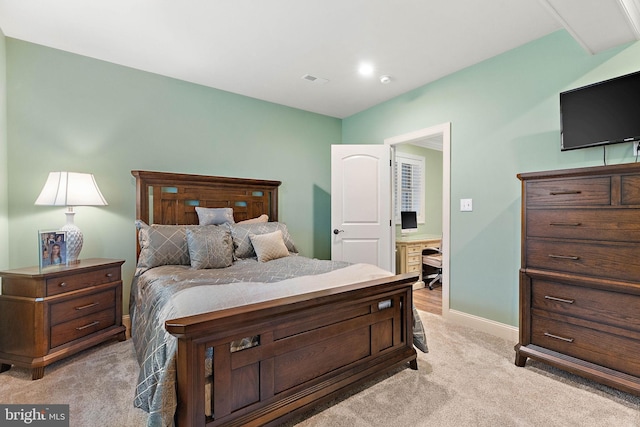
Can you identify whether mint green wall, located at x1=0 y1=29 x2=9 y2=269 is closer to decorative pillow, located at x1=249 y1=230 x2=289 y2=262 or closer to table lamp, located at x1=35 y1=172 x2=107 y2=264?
table lamp, located at x1=35 y1=172 x2=107 y2=264

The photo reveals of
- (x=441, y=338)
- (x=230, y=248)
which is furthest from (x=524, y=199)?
(x=230, y=248)

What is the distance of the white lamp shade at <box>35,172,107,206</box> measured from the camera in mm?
2404

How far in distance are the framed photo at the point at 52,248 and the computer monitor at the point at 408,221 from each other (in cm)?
428

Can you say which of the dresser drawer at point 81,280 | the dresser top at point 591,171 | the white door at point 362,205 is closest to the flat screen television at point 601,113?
the dresser top at point 591,171

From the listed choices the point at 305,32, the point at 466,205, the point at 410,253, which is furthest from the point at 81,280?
the point at 410,253

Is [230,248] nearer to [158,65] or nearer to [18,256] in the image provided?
[18,256]

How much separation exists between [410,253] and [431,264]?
0.36 meters

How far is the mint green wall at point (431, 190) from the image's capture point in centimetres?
579

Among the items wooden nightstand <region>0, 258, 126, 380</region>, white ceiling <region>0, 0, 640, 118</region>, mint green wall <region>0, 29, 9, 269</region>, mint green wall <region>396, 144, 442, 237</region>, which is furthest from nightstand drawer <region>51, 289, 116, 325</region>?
mint green wall <region>396, 144, 442, 237</region>

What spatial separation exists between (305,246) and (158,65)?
2680 mm

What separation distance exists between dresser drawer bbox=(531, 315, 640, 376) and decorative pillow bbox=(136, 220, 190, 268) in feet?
9.19

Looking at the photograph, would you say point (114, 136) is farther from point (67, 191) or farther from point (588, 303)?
point (588, 303)

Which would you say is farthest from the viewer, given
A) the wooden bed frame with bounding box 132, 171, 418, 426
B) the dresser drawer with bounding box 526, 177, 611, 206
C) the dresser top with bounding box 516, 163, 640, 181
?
the dresser drawer with bounding box 526, 177, 611, 206

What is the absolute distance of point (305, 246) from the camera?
4328 mm
